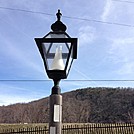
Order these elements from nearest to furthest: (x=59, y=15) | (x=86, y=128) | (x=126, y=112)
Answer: (x=59, y=15) → (x=86, y=128) → (x=126, y=112)

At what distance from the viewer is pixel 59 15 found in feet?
8.94

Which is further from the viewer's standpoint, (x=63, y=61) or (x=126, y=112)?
(x=126, y=112)

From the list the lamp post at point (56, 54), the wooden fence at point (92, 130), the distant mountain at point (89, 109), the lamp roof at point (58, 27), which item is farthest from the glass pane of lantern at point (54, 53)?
the distant mountain at point (89, 109)

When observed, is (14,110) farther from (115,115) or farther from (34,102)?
(115,115)

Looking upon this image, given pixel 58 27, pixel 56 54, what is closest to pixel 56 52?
pixel 56 54

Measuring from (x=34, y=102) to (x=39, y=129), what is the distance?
249 ft

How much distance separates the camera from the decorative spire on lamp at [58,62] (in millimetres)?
2475

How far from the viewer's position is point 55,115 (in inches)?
92.5

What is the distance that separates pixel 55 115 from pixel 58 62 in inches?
18.5

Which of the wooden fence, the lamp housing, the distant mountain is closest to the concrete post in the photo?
the lamp housing

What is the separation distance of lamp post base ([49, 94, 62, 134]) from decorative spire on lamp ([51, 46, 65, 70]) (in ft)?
0.82

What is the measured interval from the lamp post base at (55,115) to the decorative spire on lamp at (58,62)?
0.82 feet

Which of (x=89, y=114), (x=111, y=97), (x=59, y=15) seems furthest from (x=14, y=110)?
(x=59, y=15)

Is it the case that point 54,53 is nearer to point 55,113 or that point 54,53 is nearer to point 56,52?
point 56,52
